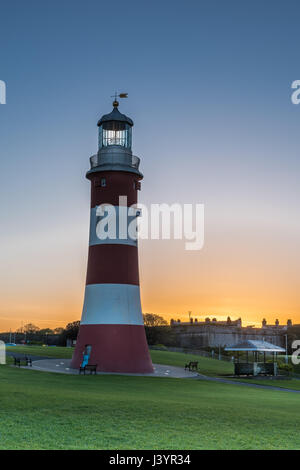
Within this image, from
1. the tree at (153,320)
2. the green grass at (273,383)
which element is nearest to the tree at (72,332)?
the tree at (153,320)

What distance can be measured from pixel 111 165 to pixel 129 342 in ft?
37.4

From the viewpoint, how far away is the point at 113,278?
110ft

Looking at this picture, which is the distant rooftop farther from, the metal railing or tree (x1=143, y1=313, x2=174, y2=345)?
tree (x1=143, y1=313, x2=174, y2=345)

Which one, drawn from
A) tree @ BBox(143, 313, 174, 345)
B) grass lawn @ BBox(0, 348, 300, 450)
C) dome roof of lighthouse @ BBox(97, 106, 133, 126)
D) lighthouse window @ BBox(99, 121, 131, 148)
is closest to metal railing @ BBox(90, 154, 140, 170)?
lighthouse window @ BBox(99, 121, 131, 148)

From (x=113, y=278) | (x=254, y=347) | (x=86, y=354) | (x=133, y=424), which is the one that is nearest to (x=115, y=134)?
(x=113, y=278)

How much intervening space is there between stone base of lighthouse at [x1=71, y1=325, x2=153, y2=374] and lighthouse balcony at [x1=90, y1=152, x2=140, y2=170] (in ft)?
34.6

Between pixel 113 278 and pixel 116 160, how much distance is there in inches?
311

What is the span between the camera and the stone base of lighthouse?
1281 inches

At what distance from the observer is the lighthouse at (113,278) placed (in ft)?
108

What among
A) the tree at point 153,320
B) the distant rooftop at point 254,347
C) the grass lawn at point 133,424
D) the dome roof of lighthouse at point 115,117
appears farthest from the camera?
the tree at point 153,320

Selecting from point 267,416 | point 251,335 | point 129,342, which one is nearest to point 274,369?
point 129,342

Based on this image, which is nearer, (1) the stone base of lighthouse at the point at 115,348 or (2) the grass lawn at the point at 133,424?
(2) the grass lawn at the point at 133,424

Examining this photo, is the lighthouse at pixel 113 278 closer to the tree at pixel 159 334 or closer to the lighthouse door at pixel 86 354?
the lighthouse door at pixel 86 354

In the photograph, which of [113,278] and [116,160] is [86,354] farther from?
[116,160]
